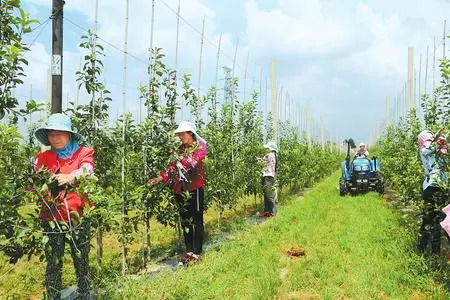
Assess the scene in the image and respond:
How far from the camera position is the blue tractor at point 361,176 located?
46.1 feet

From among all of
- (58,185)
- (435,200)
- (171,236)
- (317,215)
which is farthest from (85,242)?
(317,215)

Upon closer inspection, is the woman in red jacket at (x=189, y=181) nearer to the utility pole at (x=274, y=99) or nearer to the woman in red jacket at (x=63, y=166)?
the woman in red jacket at (x=63, y=166)

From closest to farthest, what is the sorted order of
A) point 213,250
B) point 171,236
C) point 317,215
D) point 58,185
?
1. point 58,185
2. point 213,250
3. point 171,236
4. point 317,215

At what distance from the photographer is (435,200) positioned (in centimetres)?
557

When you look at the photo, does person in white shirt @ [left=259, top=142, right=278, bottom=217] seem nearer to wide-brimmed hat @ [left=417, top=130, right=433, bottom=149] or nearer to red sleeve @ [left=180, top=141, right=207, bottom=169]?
red sleeve @ [left=180, top=141, right=207, bottom=169]

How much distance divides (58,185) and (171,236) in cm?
528

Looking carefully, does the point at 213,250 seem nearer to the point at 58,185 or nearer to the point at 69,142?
the point at 69,142

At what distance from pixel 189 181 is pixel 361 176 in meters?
9.21

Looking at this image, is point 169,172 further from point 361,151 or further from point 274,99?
point 361,151

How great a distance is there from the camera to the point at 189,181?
5957mm

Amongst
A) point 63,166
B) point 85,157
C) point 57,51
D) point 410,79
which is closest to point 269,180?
point 57,51

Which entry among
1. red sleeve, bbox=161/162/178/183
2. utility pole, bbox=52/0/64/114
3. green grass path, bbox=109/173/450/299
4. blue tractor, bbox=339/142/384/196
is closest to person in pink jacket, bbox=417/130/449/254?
green grass path, bbox=109/173/450/299

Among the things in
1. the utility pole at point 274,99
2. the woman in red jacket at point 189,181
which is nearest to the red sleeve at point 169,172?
the woman in red jacket at point 189,181

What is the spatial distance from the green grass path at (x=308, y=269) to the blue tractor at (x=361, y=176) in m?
5.25
